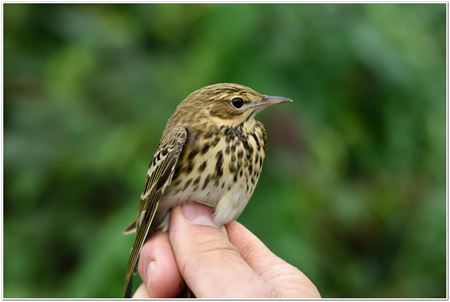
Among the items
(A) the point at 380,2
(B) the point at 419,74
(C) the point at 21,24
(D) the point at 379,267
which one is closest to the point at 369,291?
(D) the point at 379,267

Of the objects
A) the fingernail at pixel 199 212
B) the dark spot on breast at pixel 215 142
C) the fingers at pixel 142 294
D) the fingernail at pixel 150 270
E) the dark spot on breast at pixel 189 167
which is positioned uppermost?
the dark spot on breast at pixel 215 142

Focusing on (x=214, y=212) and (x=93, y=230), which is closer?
(x=214, y=212)

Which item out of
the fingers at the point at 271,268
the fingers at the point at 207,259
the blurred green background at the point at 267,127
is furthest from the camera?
the blurred green background at the point at 267,127

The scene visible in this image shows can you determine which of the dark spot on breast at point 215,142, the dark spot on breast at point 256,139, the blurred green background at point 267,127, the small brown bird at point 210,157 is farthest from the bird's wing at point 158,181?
the blurred green background at point 267,127

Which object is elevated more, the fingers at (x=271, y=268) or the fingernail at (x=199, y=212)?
the fingernail at (x=199, y=212)

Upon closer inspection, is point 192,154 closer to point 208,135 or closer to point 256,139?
point 208,135

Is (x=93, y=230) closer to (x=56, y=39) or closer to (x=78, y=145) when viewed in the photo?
(x=78, y=145)

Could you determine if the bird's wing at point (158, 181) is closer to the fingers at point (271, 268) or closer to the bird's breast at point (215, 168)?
the bird's breast at point (215, 168)

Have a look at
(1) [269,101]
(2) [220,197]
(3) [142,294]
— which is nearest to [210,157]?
(2) [220,197]
